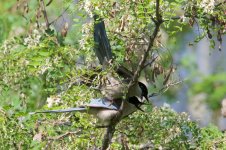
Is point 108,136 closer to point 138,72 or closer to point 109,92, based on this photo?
point 109,92

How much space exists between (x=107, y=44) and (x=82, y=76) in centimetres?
31

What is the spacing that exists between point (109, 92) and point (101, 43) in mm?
275

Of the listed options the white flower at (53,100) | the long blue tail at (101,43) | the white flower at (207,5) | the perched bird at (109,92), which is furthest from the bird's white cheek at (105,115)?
the white flower at (207,5)

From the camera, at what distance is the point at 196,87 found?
7.28m

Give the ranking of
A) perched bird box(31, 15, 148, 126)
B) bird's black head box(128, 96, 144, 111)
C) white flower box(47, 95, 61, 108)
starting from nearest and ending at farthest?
white flower box(47, 95, 61, 108) < perched bird box(31, 15, 148, 126) < bird's black head box(128, 96, 144, 111)

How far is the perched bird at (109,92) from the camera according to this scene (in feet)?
11.6

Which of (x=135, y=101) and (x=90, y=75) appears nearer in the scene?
(x=90, y=75)

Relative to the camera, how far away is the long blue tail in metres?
3.74

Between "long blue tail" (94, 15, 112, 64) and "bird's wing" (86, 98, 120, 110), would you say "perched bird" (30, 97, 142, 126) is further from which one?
"long blue tail" (94, 15, 112, 64)

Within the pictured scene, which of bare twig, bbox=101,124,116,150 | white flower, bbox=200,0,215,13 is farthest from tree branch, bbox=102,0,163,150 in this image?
white flower, bbox=200,0,215,13

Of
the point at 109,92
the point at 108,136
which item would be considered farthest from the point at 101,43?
the point at 108,136

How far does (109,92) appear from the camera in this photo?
3596 millimetres

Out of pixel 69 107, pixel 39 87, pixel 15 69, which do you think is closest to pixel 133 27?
pixel 69 107

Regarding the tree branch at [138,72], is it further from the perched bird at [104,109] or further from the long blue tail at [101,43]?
the long blue tail at [101,43]
